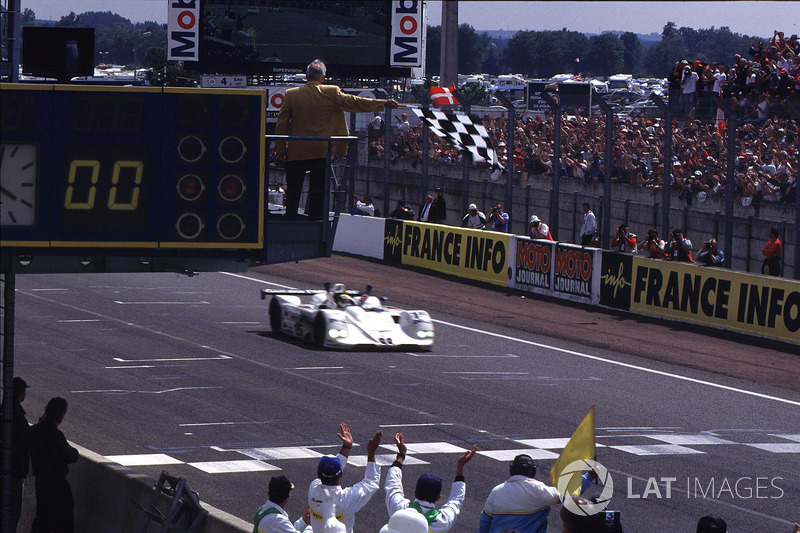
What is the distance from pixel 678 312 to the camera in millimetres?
25547

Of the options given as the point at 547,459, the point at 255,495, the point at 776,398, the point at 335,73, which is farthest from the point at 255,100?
the point at 335,73

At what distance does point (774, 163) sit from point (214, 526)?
57.2ft

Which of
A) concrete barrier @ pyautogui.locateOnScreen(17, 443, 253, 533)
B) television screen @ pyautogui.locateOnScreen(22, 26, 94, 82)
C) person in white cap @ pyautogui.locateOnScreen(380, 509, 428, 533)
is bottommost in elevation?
concrete barrier @ pyautogui.locateOnScreen(17, 443, 253, 533)

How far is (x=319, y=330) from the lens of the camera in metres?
21.3

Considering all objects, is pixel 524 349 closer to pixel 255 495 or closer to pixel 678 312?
pixel 678 312

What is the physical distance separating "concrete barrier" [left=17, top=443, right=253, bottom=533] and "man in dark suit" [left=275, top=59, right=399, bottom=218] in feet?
10.5

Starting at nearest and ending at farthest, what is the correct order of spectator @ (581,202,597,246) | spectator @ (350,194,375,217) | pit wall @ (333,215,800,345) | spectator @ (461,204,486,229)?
pit wall @ (333,215,800,345), spectator @ (581,202,597,246), spectator @ (461,204,486,229), spectator @ (350,194,375,217)

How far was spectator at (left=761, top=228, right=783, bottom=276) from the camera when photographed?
24.2m

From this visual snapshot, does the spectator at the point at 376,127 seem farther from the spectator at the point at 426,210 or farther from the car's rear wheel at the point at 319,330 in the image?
the car's rear wheel at the point at 319,330

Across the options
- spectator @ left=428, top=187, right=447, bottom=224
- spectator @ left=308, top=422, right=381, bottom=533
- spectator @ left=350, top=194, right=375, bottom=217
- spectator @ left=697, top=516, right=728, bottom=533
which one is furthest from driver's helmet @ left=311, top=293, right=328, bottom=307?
spectator @ left=350, top=194, right=375, bottom=217

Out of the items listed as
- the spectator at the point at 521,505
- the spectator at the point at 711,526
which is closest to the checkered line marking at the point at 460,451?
the spectator at the point at 521,505

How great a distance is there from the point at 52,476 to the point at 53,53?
365 centimetres

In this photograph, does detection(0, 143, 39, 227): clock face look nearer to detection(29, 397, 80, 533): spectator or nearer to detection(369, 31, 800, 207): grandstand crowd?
detection(29, 397, 80, 533): spectator

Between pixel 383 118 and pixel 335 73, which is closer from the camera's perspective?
pixel 383 118
